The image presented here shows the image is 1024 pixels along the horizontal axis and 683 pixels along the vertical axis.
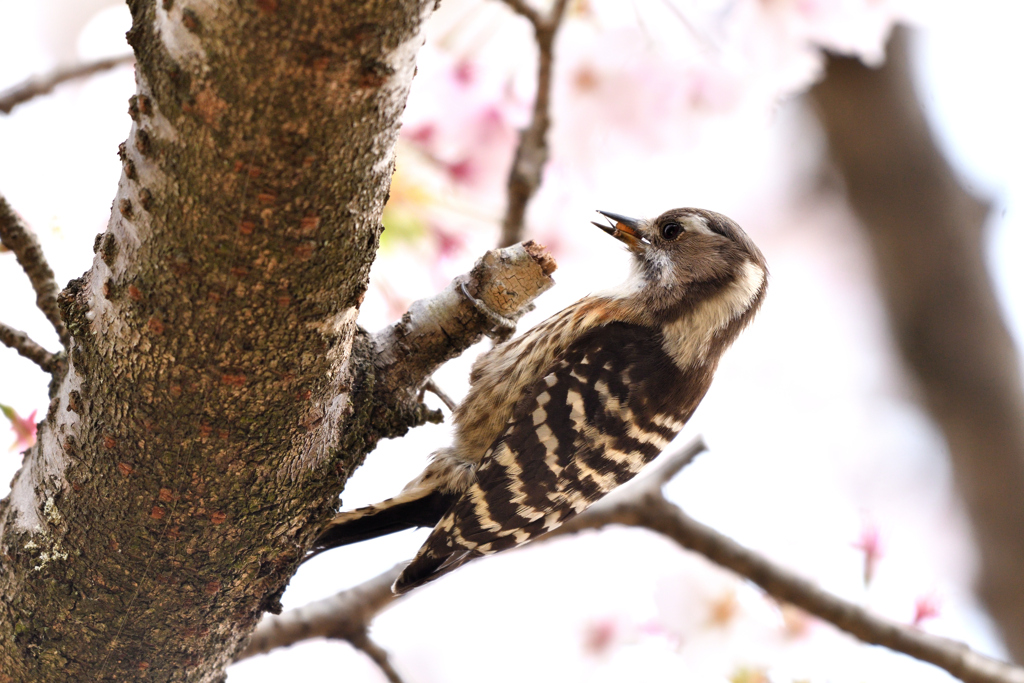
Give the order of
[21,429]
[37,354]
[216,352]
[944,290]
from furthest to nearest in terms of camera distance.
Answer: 1. [944,290]
2. [21,429]
3. [37,354]
4. [216,352]

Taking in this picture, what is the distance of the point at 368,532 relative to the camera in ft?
4.90

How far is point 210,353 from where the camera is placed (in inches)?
32.8

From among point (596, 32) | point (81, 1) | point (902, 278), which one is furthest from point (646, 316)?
point (81, 1)

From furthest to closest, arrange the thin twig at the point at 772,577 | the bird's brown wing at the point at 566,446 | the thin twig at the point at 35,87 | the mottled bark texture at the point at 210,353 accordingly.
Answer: the thin twig at the point at 772,577 < the bird's brown wing at the point at 566,446 < the thin twig at the point at 35,87 < the mottled bark texture at the point at 210,353

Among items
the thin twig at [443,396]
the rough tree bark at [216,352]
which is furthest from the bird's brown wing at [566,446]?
the rough tree bark at [216,352]

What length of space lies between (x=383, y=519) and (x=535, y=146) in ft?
2.48

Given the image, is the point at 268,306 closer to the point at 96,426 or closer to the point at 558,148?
the point at 96,426

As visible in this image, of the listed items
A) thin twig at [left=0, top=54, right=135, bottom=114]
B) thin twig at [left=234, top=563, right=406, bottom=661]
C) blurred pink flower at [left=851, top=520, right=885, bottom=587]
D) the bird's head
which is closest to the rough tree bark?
thin twig at [left=234, top=563, right=406, bottom=661]

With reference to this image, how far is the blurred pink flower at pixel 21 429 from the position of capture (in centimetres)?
119

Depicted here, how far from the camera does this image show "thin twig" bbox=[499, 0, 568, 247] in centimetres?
142

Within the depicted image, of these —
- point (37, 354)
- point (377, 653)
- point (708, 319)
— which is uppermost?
point (37, 354)

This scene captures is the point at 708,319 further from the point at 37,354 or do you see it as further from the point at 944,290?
the point at 37,354

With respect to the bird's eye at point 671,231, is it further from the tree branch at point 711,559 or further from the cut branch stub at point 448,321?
the cut branch stub at point 448,321

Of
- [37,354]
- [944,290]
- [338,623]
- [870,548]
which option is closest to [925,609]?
[870,548]
